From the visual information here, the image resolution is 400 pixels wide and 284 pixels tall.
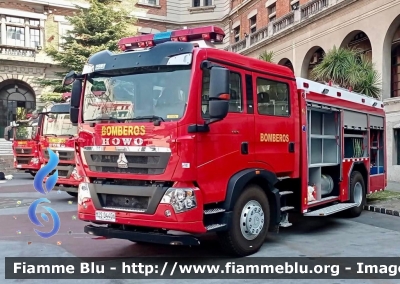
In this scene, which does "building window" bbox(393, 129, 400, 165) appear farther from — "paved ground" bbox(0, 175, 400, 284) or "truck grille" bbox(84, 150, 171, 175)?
"truck grille" bbox(84, 150, 171, 175)

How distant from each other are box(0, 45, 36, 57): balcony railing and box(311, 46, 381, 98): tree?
77.3 ft

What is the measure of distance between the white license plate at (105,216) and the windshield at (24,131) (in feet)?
49.6

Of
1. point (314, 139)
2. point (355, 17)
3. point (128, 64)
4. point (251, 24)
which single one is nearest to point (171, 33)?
point (128, 64)

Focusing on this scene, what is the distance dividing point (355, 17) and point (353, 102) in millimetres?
10285

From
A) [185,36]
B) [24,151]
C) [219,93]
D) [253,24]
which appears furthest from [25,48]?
[219,93]

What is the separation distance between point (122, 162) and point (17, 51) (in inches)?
1160

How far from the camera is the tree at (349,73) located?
15.2 meters

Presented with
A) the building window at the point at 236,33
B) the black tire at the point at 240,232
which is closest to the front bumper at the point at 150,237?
the black tire at the point at 240,232

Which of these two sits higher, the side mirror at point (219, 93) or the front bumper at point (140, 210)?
the side mirror at point (219, 93)

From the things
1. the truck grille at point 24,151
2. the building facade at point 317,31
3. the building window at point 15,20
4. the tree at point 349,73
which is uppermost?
the building window at point 15,20

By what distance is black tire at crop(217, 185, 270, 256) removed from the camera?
6344 mm

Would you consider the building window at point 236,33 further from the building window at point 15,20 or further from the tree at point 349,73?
the tree at point 349,73

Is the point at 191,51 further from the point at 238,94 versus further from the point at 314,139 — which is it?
the point at 314,139

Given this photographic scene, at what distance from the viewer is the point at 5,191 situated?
633 inches
